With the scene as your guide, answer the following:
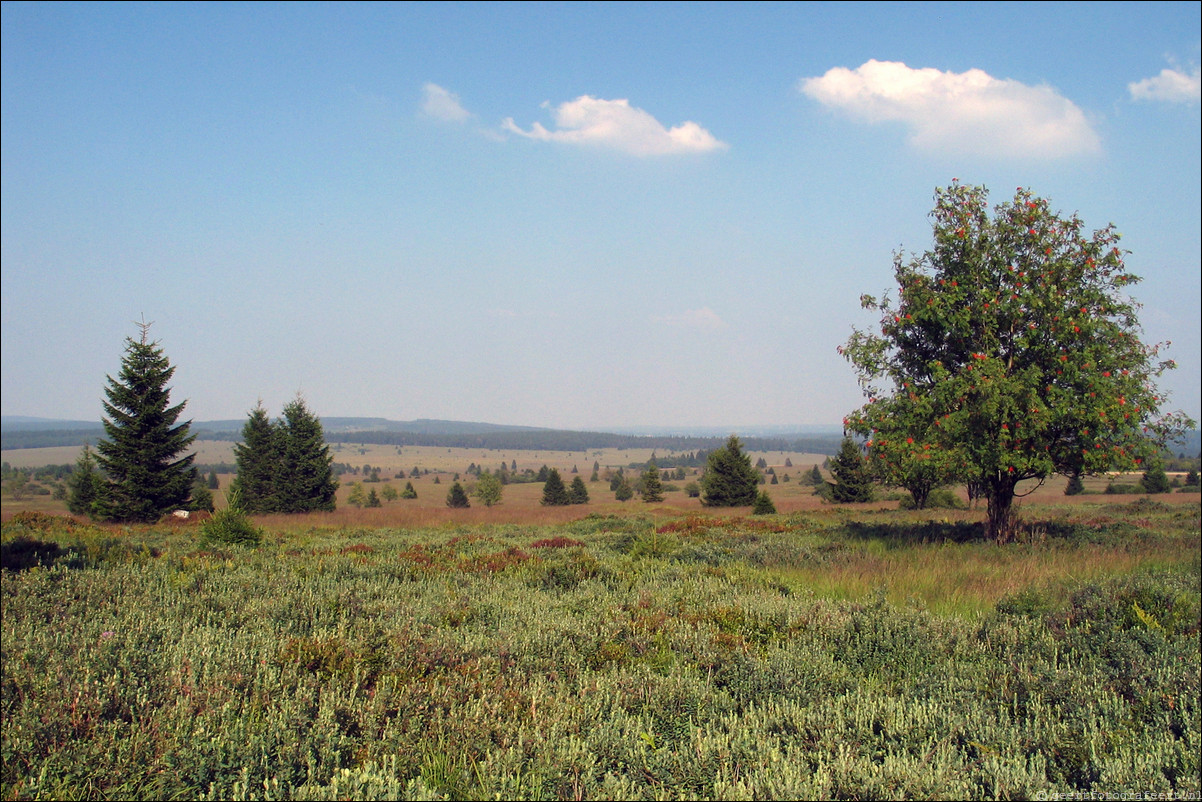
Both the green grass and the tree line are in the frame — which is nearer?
the green grass

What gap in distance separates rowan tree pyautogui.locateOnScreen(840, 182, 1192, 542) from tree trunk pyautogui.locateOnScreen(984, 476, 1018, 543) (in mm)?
44

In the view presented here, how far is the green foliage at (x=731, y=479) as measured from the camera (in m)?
51.5

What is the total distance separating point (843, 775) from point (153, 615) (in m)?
5.65

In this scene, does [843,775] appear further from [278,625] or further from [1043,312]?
[1043,312]

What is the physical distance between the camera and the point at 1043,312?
1247 cm

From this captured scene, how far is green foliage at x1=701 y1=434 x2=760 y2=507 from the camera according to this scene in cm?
5153

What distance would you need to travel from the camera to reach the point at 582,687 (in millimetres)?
4098

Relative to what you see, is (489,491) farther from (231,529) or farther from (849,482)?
(231,529)

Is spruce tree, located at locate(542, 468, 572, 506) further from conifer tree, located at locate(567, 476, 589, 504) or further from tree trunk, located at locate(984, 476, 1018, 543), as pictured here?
tree trunk, located at locate(984, 476, 1018, 543)

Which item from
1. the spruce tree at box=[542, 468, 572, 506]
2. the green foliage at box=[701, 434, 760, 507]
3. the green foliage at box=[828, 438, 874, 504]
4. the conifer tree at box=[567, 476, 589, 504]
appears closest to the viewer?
the green foliage at box=[828, 438, 874, 504]

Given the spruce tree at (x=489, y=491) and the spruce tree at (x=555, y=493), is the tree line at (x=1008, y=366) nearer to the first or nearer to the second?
the spruce tree at (x=555, y=493)

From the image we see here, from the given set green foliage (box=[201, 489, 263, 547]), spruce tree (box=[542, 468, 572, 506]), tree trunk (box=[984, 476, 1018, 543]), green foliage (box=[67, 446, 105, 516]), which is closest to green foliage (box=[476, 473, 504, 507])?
spruce tree (box=[542, 468, 572, 506])

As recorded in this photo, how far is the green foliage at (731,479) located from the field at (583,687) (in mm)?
43791

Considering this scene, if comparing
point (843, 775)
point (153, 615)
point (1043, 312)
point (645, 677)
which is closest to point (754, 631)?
point (645, 677)
